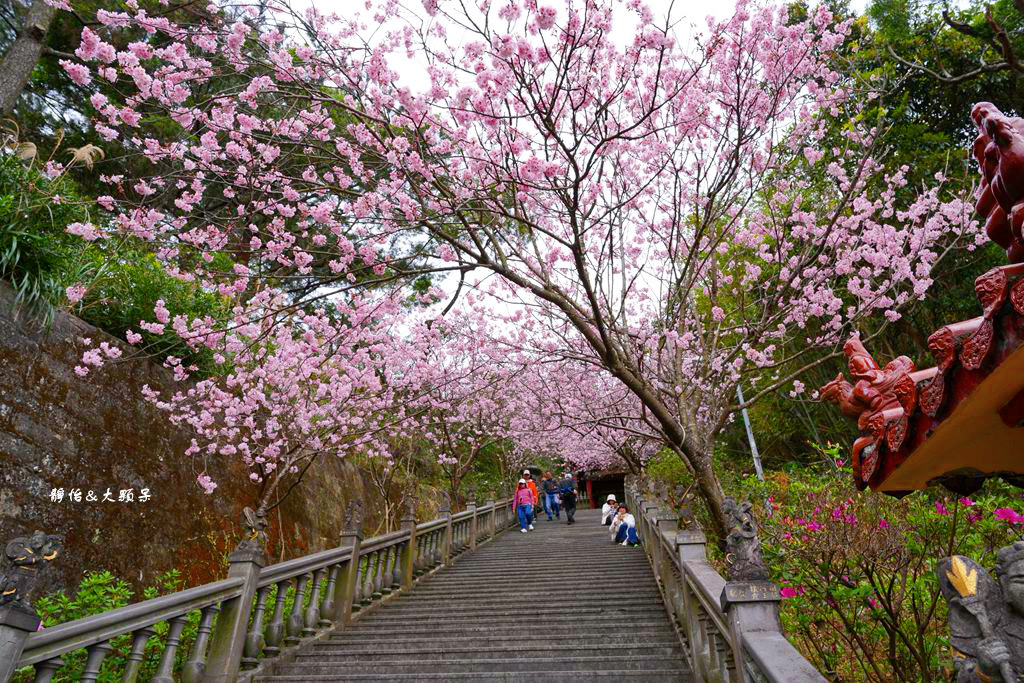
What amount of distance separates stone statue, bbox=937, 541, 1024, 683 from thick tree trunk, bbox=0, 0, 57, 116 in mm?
12866

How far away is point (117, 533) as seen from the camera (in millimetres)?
6434

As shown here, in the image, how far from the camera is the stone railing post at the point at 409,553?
28.6 feet

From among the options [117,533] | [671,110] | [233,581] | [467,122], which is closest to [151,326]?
[117,533]

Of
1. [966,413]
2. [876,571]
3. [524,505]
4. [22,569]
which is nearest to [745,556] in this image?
[966,413]

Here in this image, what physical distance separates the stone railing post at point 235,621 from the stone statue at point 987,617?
5193mm

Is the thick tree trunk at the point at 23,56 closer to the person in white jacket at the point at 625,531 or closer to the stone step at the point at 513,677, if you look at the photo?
the stone step at the point at 513,677

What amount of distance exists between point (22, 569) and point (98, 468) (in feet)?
15.0

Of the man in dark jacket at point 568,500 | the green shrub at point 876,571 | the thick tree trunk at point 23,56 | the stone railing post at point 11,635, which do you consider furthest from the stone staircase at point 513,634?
the thick tree trunk at point 23,56

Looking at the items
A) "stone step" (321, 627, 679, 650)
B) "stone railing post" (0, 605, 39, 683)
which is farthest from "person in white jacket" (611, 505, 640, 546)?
"stone railing post" (0, 605, 39, 683)

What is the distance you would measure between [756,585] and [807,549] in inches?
74.7

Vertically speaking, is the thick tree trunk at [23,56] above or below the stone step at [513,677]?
above

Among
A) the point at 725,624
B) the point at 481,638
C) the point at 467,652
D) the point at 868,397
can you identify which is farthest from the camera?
the point at 481,638

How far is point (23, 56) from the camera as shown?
29.4 ft

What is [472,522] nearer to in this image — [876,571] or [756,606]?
[876,571]
